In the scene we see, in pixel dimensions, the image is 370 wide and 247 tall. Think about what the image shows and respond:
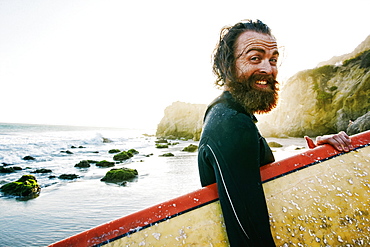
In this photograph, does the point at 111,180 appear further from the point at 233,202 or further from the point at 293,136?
the point at 293,136

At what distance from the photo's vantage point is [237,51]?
1.57m

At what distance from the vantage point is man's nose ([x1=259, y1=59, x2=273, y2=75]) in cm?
149

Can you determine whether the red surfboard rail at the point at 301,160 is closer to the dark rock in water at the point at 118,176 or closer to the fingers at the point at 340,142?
the fingers at the point at 340,142

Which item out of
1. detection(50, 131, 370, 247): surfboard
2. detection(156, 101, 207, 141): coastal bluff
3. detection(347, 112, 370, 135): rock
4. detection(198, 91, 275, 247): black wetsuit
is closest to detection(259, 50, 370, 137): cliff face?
detection(347, 112, 370, 135): rock

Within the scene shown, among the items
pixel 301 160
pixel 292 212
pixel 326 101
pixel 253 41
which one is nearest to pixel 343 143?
pixel 301 160

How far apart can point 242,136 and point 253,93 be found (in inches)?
22.6

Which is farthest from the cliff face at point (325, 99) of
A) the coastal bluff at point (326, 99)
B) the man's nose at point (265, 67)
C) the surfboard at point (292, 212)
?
the man's nose at point (265, 67)

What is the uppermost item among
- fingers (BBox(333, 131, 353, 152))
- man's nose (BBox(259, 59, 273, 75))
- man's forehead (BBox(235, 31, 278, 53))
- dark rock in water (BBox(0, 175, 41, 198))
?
man's forehead (BBox(235, 31, 278, 53))

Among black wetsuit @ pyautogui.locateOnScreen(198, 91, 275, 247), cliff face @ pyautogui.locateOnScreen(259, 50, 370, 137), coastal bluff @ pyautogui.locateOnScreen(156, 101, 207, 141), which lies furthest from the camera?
coastal bluff @ pyautogui.locateOnScreen(156, 101, 207, 141)

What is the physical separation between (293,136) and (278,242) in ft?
101

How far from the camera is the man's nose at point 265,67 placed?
4.89ft

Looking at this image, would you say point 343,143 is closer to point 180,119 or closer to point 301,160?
point 301,160

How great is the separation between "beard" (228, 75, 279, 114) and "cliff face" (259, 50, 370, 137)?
2059cm

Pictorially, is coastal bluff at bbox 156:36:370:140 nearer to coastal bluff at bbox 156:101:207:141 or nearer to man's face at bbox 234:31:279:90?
coastal bluff at bbox 156:101:207:141
